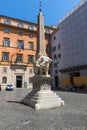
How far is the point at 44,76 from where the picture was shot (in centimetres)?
1258

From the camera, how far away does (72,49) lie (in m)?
40.6

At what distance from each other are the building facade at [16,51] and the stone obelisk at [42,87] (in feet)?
93.2

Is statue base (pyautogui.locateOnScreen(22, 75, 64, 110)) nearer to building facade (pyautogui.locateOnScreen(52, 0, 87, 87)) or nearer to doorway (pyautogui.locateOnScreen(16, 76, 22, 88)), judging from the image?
building facade (pyautogui.locateOnScreen(52, 0, 87, 87))

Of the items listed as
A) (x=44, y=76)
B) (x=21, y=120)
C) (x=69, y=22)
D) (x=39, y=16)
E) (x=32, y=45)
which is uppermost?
(x=69, y=22)

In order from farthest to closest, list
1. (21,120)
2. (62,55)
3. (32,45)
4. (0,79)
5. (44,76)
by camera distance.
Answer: (32,45)
(62,55)
(0,79)
(44,76)
(21,120)

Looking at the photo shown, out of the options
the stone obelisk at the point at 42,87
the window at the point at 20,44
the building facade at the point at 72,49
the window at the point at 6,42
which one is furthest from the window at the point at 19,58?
the stone obelisk at the point at 42,87

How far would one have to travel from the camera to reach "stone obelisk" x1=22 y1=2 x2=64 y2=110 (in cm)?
1169

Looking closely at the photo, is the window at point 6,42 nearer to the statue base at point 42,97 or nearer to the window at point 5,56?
the window at point 5,56

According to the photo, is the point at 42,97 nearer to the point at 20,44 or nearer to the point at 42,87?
the point at 42,87

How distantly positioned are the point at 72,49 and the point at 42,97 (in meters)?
30.0

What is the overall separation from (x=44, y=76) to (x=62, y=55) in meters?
32.7

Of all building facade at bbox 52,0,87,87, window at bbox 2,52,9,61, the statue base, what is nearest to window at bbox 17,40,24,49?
window at bbox 2,52,9,61

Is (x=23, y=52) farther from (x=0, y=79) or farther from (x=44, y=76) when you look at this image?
(x=44, y=76)

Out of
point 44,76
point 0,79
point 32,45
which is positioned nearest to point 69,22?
point 32,45
